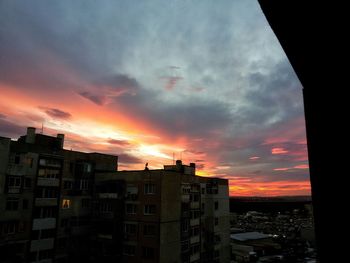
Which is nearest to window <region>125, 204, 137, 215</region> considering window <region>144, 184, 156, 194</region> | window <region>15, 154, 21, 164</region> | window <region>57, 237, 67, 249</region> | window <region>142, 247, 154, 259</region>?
window <region>144, 184, 156, 194</region>

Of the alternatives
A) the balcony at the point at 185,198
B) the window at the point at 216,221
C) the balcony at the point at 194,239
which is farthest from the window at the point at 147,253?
the window at the point at 216,221

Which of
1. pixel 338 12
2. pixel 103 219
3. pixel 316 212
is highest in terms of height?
pixel 338 12

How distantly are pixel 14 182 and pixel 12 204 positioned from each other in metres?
3.07

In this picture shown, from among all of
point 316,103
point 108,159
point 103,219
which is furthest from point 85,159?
point 316,103

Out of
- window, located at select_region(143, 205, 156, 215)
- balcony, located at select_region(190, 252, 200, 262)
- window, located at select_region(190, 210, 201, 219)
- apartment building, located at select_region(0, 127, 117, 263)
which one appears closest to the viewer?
apartment building, located at select_region(0, 127, 117, 263)

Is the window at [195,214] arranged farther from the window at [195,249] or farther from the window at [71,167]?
the window at [71,167]

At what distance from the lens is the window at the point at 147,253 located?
45.3 meters

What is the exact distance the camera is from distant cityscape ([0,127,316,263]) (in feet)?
137

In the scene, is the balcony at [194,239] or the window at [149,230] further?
the balcony at [194,239]

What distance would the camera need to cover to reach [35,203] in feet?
→ 145

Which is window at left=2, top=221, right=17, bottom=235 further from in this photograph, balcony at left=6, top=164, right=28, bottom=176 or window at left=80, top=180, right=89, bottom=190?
window at left=80, top=180, right=89, bottom=190

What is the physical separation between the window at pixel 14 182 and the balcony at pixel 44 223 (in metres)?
6.02

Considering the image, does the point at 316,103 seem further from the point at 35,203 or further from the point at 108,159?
the point at 108,159

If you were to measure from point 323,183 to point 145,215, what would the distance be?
47164mm
